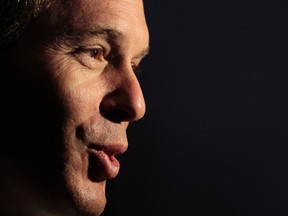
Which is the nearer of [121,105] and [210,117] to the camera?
[121,105]

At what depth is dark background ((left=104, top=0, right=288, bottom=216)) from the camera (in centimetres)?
175

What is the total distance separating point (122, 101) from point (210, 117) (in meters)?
0.77

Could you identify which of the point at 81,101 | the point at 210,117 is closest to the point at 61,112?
the point at 81,101

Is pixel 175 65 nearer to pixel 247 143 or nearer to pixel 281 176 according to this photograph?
pixel 247 143

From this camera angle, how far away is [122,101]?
107 centimetres

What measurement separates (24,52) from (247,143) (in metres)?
0.94

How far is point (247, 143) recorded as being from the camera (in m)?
1.76

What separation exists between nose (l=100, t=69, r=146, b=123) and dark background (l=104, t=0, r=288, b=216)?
734mm

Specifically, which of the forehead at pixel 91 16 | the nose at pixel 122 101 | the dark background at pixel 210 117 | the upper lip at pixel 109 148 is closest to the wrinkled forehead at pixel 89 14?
the forehead at pixel 91 16

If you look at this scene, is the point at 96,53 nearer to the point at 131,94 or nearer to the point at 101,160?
the point at 131,94

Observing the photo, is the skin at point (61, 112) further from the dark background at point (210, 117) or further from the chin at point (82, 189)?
the dark background at point (210, 117)

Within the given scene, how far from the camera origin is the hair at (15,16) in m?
A: 1.02

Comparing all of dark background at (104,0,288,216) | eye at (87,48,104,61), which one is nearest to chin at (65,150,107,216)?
eye at (87,48,104,61)

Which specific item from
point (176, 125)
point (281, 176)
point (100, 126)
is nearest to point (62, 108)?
point (100, 126)
